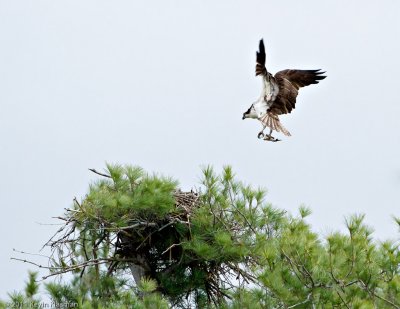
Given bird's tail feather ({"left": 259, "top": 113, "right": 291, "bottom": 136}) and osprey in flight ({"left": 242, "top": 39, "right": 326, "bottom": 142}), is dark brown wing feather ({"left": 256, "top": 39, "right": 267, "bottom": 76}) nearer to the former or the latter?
osprey in flight ({"left": 242, "top": 39, "right": 326, "bottom": 142})

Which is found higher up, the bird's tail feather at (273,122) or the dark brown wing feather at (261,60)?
the dark brown wing feather at (261,60)

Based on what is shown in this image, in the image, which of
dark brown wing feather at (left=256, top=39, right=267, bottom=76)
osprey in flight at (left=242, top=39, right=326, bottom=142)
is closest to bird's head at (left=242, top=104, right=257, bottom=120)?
osprey in flight at (left=242, top=39, right=326, bottom=142)

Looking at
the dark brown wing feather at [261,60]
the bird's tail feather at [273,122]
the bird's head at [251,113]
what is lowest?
the bird's tail feather at [273,122]

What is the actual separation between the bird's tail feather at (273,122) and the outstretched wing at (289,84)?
9 cm

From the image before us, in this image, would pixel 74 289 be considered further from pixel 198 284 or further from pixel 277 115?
pixel 277 115

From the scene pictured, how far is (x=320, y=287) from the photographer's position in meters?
6.81

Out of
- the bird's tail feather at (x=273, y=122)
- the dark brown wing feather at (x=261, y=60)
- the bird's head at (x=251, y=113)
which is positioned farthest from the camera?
the bird's head at (x=251, y=113)

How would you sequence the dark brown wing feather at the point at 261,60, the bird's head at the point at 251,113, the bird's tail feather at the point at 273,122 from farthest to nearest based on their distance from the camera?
the bird's head at the point at 251,113 → the bird's tail feather at the point at 273,122 → the dark brown wing feather at the point at 261,60

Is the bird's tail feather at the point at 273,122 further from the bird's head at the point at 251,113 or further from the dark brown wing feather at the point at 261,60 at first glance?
the dark brown wing feather at the point at 261,60

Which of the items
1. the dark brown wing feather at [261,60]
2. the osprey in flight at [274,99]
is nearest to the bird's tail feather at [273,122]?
the osprey in flight at [274,99]

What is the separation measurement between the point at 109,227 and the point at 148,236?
1.20ft

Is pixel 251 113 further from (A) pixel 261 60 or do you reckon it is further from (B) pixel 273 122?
(A) pixel 261 60

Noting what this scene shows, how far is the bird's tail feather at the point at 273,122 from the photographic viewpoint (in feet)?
28.1

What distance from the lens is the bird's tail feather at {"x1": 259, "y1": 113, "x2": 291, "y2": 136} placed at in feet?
28.1
